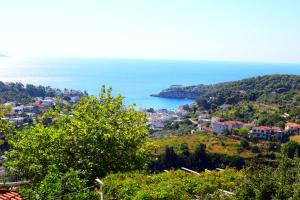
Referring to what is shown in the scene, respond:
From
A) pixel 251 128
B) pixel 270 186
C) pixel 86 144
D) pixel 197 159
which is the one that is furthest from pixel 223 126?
pixel 270 186

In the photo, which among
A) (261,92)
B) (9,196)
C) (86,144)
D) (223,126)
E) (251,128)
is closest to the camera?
(9,196)

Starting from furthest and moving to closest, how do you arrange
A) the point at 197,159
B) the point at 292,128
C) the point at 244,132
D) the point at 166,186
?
1. the point at 292,128
2. the point at 244,132
3. the point at 197,159
4. the point at 166,186

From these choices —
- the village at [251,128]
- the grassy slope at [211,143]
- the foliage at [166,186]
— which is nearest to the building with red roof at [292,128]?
the village at [251,128]

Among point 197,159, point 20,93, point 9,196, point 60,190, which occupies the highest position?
point 60,190

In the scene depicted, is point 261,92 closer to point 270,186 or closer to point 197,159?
point 197,159

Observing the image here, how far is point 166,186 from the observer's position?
6.61 metres

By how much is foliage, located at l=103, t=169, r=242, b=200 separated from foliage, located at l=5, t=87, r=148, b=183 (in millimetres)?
1463

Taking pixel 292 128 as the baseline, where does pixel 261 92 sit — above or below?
above

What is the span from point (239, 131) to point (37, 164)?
191 feet

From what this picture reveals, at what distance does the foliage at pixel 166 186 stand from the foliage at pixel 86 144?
1.46 m

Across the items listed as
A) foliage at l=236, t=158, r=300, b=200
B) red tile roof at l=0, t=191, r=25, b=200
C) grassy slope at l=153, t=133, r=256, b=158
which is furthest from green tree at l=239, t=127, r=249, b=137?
red tile roof at l=0, t=191, r=25, b=200

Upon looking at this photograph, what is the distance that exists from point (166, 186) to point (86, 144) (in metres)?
3.71

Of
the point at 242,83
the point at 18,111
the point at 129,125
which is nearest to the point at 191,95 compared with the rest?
the point at 242,83

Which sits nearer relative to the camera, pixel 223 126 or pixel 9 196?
pixel 9 196
